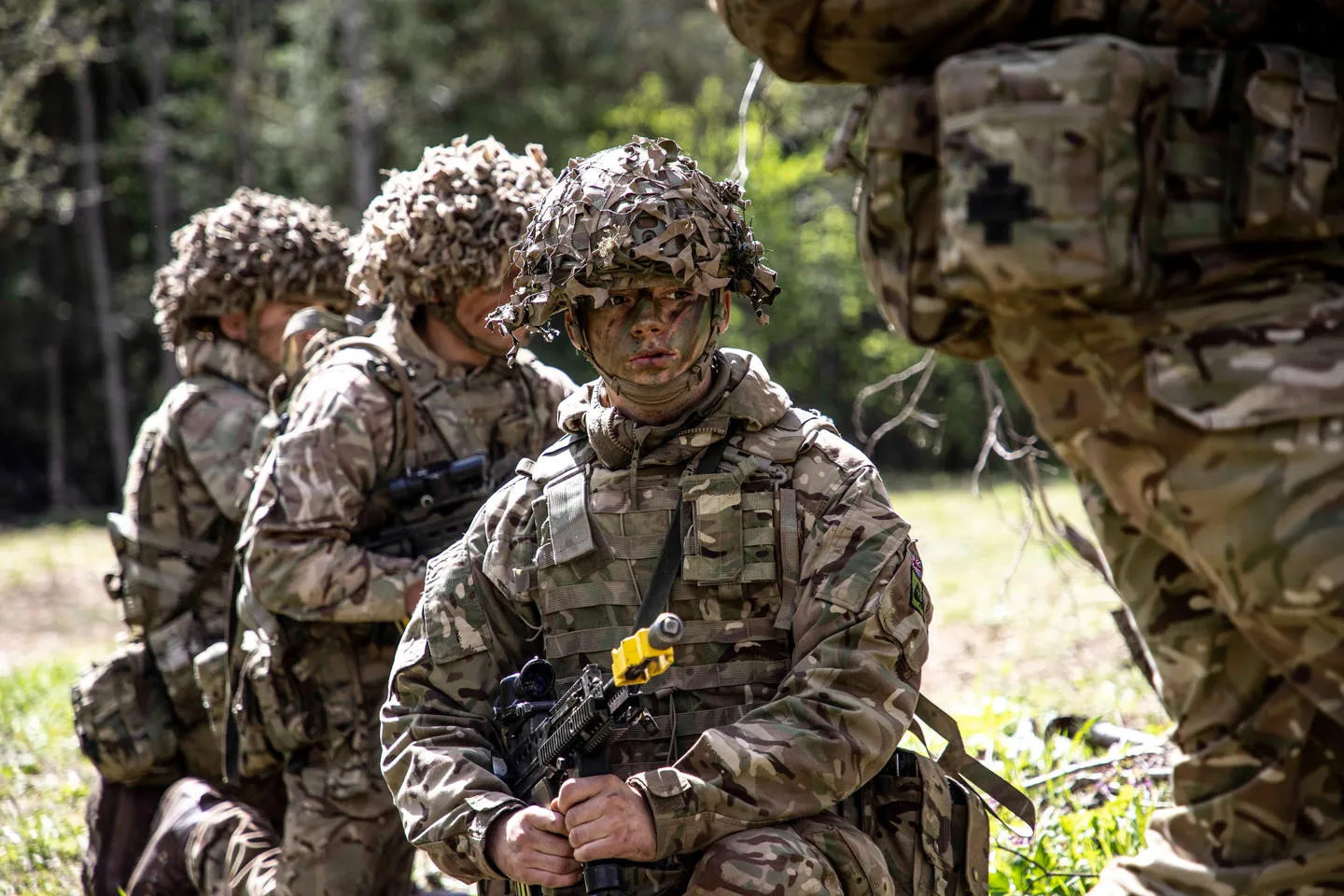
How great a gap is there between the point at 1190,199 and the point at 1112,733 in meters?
3.79

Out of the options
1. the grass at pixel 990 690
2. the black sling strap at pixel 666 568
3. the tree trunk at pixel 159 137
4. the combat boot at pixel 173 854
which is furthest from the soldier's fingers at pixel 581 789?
the tree trunk at pixel 159 137

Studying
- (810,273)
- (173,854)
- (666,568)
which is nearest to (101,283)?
(810,273)

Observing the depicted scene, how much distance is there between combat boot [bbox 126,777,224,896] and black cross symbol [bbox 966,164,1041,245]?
145 inches

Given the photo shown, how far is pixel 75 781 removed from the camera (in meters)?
7.29

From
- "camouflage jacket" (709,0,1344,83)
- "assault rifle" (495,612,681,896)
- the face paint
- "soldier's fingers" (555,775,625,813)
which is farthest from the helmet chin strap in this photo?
"camouflage jacket" (709,0,1344,83)

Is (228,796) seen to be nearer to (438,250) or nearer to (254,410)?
(254,410)

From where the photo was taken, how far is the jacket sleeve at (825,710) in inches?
119

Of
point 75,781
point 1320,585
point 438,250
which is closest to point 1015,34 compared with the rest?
point 1320,585

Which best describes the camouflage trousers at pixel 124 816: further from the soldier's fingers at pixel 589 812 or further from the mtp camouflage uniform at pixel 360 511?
the soldier's fingers at pixel 589 812

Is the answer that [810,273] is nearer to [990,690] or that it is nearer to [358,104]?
[358,104]

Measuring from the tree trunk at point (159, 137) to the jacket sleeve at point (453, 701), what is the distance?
22.4 metres

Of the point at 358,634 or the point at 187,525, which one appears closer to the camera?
the point at 358,634

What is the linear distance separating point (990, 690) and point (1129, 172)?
623 centimetres

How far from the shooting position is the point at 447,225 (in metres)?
4.56
